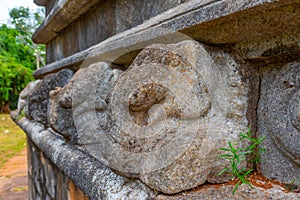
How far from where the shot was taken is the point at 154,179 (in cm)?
68

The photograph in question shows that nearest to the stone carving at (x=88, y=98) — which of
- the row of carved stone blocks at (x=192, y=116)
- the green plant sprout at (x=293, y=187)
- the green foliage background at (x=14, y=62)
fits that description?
the row of carved stone blocks at (x=192, y=116)

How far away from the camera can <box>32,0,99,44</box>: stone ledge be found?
163 centimetres

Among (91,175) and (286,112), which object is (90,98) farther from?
(286,112)

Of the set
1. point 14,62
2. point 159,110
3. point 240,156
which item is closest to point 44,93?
point 159,110

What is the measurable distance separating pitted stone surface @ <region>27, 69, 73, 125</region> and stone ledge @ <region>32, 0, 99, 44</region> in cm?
38

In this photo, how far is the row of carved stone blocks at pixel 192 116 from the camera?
67 cm

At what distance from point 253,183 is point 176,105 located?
271 millimetres

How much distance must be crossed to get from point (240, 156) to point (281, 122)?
13cm

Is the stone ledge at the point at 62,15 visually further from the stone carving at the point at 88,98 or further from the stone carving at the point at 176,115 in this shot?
the stone carving at the point at 176,115

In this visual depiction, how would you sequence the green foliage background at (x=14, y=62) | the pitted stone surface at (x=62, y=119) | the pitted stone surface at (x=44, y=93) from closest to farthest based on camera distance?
1. the pitted stone surface at (x=62, y=119)
2. the pitted stone surface at (x=44, y=93)
3. the green foliage background at (x=14, y=62)

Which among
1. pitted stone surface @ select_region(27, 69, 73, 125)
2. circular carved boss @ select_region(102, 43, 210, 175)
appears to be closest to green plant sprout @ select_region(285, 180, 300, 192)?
circular carved boss @ select_region(102, 43, 210, 175)

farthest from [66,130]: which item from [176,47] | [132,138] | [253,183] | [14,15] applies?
[14,15]

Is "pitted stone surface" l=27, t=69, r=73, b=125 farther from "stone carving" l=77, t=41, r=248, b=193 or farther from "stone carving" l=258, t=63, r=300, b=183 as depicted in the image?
"stone carving" l=258, t=63, r=300, b=183

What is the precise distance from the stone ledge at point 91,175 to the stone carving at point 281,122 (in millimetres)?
318
